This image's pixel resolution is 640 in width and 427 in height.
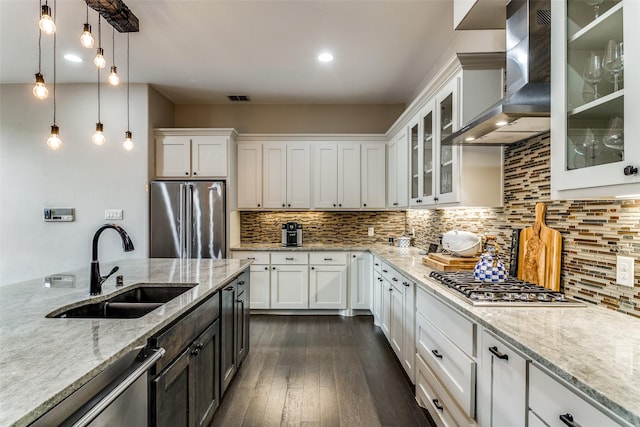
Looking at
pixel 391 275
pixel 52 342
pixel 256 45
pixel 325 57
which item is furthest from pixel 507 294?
pixel 256 45

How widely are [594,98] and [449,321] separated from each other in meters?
1.15

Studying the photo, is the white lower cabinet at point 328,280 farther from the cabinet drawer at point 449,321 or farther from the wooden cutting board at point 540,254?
the wooden cutting board at point 540,254

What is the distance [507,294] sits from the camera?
1.64m

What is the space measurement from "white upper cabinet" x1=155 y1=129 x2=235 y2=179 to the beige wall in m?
0.64

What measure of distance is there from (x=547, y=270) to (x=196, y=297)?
189 cm

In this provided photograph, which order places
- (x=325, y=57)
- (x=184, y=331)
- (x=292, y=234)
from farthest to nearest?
(x=292, y=234), (x=325, y=57), (x=184, y=331)

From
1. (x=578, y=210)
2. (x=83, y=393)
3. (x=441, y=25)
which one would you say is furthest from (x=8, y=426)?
(x=441, y=25)

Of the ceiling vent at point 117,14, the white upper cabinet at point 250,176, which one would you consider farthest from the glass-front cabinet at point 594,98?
the white upper cabinet at point 250,176

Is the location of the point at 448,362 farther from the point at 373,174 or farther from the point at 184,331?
the point at 373,174

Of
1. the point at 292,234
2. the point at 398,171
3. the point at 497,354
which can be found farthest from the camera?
the point at 292,234

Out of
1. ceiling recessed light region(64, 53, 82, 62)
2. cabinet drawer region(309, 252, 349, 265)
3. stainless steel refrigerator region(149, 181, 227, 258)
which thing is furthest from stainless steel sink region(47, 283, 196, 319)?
ceiling recessed light region(64, 53, 82, 62)

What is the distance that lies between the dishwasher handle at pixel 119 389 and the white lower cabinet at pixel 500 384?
1.29 metres

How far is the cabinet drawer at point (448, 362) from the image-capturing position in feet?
5.01

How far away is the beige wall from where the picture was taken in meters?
4.85
